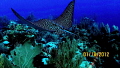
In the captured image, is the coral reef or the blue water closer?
the coral reef

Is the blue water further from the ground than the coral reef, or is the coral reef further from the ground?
the blue water

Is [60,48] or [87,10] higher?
[87,10]

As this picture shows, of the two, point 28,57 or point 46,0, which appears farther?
point 46,0

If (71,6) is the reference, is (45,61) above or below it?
below

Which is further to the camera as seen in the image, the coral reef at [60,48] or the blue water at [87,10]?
the blue water at [87,10]

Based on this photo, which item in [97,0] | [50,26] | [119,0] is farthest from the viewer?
[97,0]

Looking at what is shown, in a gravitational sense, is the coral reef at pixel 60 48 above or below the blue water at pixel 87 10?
below

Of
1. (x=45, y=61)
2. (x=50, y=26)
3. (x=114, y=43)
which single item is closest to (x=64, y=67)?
(x=45, y=61)

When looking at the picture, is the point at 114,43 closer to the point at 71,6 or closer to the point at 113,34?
the point at 113,34

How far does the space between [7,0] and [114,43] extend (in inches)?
5099

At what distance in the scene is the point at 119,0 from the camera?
94500mm

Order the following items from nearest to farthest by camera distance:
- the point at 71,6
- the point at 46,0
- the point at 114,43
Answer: the point at 71,6, the point at 114,43, the point at 46,0

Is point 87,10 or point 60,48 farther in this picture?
point 87,10

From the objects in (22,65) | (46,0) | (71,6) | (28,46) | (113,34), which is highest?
(46,0)
